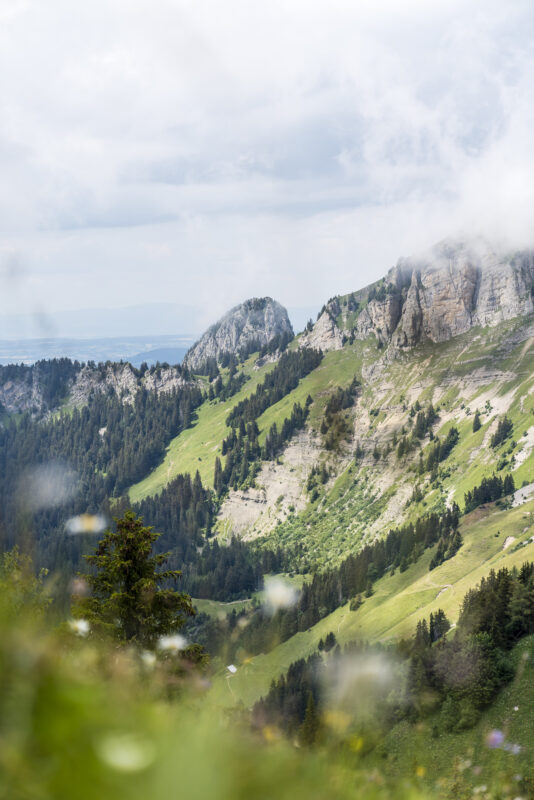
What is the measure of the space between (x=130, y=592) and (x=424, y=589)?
319 ft

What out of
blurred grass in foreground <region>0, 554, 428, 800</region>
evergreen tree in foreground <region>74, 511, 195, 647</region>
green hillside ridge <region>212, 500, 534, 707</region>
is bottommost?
green hillside ridge <region>212, 500, 534, 707</region>

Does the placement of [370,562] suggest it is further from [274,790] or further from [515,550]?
[274,790]

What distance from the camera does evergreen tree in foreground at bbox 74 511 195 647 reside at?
19.0m

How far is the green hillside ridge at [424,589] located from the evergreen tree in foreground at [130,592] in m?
67.8

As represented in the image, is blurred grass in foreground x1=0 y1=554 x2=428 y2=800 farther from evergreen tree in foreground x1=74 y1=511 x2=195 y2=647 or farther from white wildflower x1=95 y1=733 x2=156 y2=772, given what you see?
evergreen tree in foreground x1=74 y1=511 x2=195 y2=647

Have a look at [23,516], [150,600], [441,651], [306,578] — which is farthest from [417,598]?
[23,516]

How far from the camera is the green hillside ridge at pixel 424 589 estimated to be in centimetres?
8908

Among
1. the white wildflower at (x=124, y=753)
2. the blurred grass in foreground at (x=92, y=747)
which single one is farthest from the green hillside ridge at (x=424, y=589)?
the white wildflower at (x=124, y=753)

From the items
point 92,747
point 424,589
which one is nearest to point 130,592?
point 92,747

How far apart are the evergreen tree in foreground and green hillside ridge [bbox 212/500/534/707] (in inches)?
2670

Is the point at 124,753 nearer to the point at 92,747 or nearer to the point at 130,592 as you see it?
the point at 92,747

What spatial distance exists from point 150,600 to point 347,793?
16915mm

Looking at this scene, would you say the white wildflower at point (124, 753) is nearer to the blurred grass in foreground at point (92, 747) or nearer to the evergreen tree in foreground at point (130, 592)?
the blurred grass in foreground at point (92, 747)

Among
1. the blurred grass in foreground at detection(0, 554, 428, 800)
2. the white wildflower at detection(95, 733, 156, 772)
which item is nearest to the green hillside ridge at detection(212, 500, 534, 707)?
the blurred grass in foreground at detection(0, 554, 428, 800)
